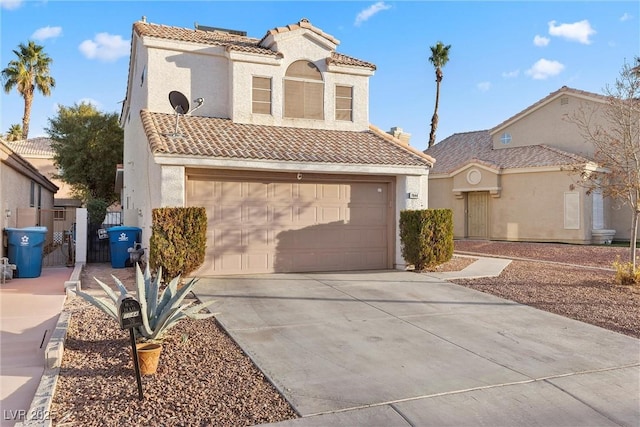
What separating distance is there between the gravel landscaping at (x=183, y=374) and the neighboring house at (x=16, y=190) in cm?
495

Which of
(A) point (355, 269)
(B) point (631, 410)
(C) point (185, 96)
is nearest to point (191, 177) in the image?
(C) point (185, 96)

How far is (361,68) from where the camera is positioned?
48.8 feet

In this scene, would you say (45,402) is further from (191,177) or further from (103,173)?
(103,173)

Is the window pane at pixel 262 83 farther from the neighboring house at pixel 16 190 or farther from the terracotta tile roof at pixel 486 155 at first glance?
the terracotta tile roof at pixel 486 155

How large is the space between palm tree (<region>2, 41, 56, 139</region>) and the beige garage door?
33.7 m

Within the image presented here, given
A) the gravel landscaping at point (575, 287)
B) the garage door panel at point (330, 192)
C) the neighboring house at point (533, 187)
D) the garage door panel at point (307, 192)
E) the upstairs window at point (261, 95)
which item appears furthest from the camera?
the neighboring house at point (533, 187)

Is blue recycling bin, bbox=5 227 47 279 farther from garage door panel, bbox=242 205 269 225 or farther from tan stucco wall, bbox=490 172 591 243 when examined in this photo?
tan stucco wall, bbox=490 172 591 243

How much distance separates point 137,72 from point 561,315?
14729 millimetres

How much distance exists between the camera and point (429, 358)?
5.75m

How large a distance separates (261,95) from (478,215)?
13794mm

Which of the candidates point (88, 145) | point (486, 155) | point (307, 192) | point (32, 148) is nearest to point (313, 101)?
point (307, 192)

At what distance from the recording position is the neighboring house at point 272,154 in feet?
37.0

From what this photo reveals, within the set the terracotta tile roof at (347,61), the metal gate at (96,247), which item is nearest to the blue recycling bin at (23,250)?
the metal gate at (96,247)

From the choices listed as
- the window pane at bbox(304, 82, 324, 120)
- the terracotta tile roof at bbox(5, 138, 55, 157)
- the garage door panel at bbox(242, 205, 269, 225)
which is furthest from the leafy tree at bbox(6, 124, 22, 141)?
the garage door panel at bbox(242, 205, 269, 225)
